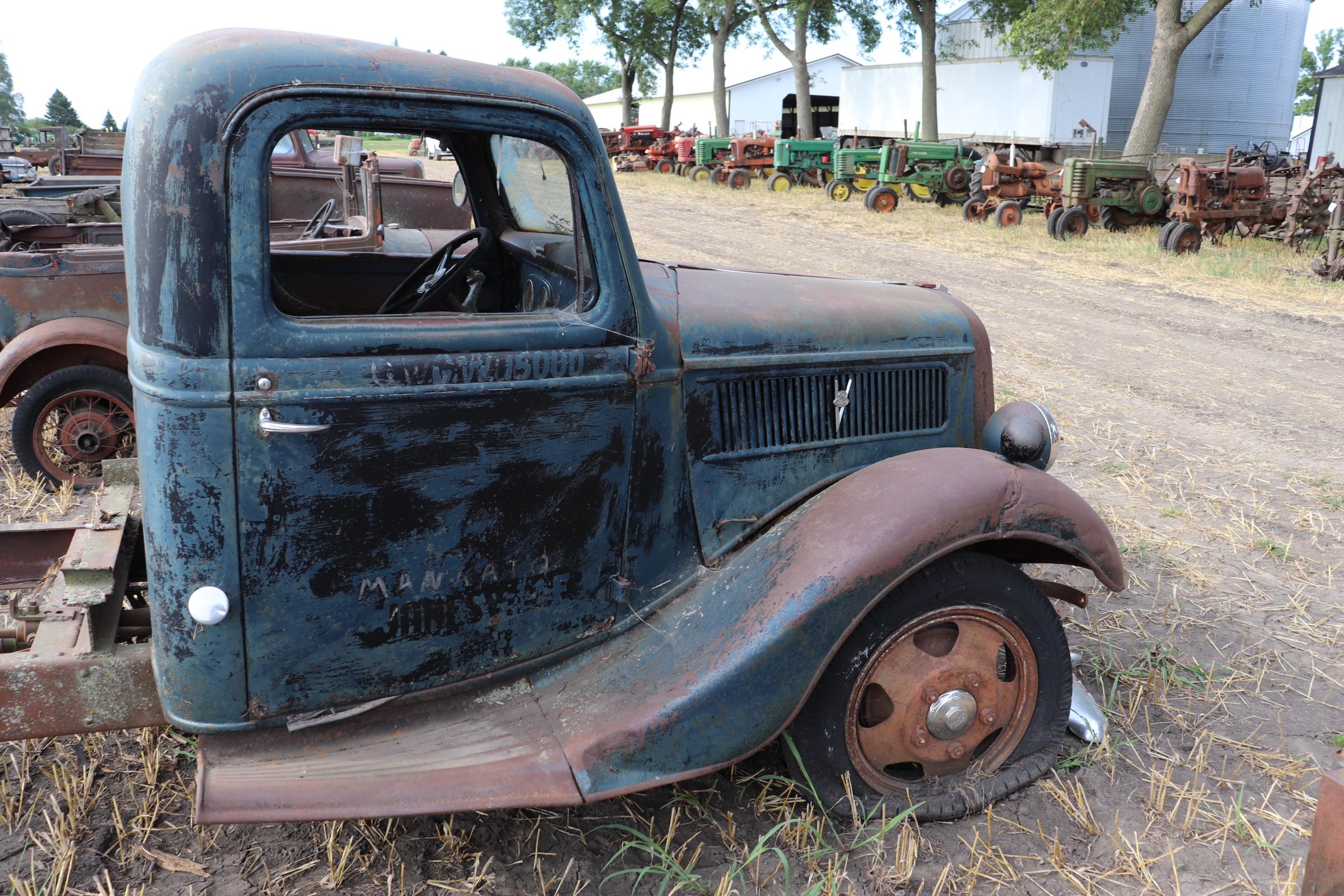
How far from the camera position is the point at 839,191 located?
67.9 ft

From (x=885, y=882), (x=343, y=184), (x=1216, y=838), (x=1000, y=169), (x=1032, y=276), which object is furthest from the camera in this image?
(x=1000, y=169)

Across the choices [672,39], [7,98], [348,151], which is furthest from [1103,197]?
[7,98]

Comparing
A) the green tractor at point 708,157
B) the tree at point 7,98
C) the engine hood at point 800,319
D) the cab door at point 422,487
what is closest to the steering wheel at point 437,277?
the cab door at point 422,487

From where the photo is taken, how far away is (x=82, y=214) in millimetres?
9188

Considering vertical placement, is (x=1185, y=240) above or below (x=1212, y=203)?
below

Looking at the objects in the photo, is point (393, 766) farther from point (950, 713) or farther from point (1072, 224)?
point (1072, 224)

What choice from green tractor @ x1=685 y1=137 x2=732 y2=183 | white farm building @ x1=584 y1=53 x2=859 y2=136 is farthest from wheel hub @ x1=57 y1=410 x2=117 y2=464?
white farm building @ x1=584 y1=53 x2=859 y2=136

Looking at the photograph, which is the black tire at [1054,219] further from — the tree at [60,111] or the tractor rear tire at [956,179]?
the tree at [60,111]

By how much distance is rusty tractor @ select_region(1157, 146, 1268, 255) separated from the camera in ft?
43.9

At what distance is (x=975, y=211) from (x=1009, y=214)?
0.92 meters

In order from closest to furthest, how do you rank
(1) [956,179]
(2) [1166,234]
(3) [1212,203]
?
1. (2) [1166,234]
2. (3) [1212,203]
3. (1) [956,179]

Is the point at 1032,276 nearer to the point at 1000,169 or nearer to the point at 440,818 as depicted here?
the point at 1000,169

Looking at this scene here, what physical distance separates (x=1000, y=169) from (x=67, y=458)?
50.7 feet

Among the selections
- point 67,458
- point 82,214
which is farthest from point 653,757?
point 82,214
